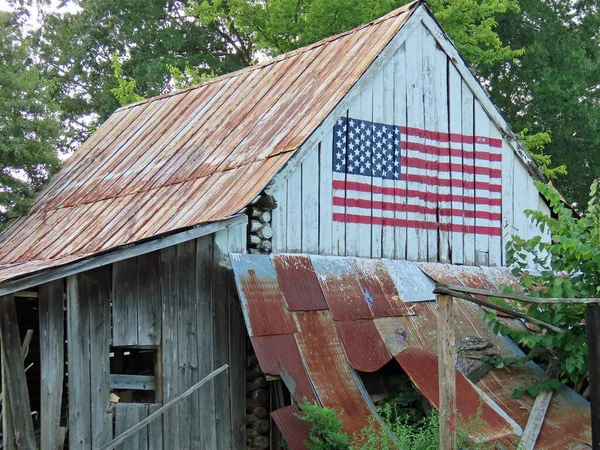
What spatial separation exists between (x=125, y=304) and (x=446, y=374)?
3950 mm

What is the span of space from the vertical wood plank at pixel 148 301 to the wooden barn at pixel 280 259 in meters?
0.02

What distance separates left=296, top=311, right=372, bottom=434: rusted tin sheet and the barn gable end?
1228 millimetres

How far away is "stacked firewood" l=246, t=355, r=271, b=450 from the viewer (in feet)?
41.1

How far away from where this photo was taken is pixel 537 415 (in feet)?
40.5

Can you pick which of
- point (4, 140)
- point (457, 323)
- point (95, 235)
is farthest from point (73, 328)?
point (4, 140)

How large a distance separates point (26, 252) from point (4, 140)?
3045 millimetres

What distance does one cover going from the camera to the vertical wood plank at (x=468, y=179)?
1534cm

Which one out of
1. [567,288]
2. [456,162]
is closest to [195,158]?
[456,162]

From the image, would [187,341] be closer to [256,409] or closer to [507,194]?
[256,409]

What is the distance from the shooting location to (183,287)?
12.3 meters

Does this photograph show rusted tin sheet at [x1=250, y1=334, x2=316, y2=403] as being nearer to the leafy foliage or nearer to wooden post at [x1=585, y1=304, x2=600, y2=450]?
the leafy foliage

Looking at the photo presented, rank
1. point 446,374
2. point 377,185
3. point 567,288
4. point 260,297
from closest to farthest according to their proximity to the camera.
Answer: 1. point 446,374
2. point 260,297
3. point 567,288
4. point 377,185

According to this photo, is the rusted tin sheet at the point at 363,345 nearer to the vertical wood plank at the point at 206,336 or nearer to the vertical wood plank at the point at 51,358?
the vertical wood plank at the point at 206,336

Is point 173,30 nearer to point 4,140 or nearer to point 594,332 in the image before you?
point 4,140
